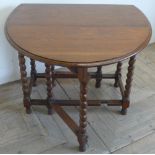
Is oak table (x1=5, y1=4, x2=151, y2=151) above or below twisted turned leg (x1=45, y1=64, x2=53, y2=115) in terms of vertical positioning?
above

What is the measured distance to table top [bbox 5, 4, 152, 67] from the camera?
1082mm

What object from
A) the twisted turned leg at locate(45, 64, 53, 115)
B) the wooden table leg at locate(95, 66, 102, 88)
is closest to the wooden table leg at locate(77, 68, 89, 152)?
the twisted turned leg at locate(45, 64, 53, 115)

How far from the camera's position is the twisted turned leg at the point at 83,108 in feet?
3.63

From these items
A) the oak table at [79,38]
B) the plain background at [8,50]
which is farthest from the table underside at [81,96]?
the plain background at [8,50]

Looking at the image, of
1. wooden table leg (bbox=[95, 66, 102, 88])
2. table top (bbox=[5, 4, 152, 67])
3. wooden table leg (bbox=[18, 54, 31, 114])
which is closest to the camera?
table top (bbox=[5, 4, 152, 67])

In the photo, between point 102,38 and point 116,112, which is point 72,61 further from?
point 116,112

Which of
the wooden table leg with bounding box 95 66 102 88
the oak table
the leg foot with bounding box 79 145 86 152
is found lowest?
the leg foot with bounding box 79 145 86 152

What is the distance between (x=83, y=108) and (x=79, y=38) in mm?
319

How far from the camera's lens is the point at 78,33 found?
123 centimetres

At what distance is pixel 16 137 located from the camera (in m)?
1.46

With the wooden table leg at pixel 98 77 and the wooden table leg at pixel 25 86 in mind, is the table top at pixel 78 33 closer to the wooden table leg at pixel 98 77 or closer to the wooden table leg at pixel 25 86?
the wooden table leg at pixel 25 86

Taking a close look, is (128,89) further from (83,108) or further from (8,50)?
(8,50)

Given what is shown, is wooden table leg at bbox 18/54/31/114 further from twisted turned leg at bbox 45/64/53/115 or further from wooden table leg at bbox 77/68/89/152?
wooden table leg at bbox 77/68/89/152

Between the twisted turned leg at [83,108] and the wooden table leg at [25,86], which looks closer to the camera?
the twisted turned leg at [83,108]
